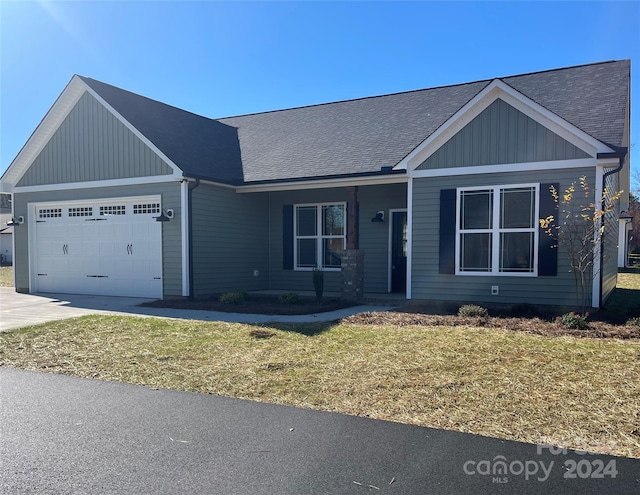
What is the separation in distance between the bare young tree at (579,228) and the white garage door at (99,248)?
29.7 feet

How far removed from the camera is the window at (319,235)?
13672 millimetres

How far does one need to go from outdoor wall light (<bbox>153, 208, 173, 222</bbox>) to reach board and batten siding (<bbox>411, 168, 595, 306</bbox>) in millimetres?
5912

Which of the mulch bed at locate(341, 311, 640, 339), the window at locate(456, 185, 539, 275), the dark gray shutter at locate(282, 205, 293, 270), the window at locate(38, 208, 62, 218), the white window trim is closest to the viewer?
the mulch bed at locate(341, 311, 640, 339)

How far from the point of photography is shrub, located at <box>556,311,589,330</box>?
777 centimetres

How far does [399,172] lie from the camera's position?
425 inches

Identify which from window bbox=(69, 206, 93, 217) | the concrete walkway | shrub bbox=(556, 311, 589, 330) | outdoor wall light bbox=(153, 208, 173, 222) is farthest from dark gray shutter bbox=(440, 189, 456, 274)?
window bbox=(69, 206, 93, 217)

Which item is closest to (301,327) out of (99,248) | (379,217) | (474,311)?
(474,311)

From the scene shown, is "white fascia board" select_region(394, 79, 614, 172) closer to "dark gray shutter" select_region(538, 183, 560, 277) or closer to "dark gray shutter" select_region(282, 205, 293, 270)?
"dark gray shutter" select_region(538, 183, 560, 277)

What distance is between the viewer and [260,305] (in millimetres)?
10891

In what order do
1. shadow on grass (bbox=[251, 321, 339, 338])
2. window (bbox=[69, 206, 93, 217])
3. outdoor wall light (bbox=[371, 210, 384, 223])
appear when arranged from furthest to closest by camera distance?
window (bbox=[69, 206, 93, 217])
outdoor wall light (bbox=[371, 210, 384, 223])
shadow on grass (bbox=[251, 321, 339, 338])

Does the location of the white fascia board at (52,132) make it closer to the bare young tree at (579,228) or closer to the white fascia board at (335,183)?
the white fascia board at (335,183)

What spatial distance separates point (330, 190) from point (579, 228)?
668 cm

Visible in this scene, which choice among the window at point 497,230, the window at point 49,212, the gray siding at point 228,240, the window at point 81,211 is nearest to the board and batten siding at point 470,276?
the window at point 497,230

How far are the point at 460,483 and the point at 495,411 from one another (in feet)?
4.36
